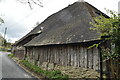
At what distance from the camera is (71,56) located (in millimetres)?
6637

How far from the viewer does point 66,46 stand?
707 cm

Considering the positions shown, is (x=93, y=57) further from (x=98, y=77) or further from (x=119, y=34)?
(x=119, y=34)

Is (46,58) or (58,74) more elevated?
(46,58)

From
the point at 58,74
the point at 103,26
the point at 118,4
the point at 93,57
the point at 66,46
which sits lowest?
the point at 58,74

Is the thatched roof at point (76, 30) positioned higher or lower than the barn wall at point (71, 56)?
higher

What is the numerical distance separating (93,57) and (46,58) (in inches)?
184

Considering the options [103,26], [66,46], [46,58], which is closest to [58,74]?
[66,46]

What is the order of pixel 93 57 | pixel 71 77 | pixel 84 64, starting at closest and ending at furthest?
pixel 93 57
pixel 84 64
pixel 71 77

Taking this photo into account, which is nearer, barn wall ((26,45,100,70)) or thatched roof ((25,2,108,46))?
barn wall ((26,45,100,70))

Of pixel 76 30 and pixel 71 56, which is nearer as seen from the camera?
pixel 71 56

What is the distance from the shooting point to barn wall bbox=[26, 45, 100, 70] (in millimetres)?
5375

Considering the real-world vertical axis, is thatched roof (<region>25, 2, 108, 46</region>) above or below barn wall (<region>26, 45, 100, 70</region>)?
above

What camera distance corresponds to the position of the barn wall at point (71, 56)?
17.6ft

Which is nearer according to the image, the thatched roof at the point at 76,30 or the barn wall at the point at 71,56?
the barn wall at the point at 71,56
